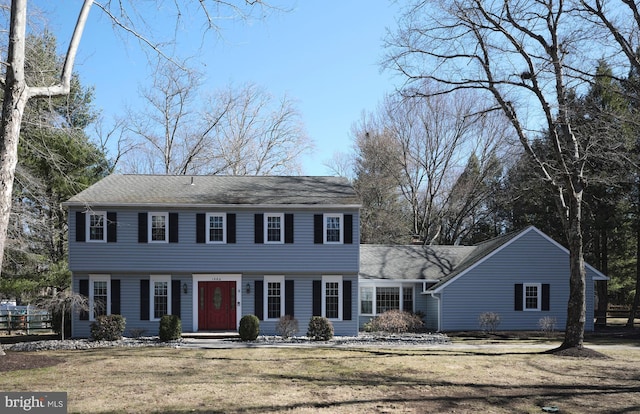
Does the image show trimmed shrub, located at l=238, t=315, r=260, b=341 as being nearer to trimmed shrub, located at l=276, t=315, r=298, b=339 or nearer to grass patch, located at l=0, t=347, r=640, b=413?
trimmed shrub, located at l=276, t=315, r=298, b=339

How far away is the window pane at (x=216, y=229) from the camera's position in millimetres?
24672

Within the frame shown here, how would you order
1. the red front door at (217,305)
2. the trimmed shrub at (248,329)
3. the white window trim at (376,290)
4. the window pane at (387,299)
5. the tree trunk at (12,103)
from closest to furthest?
the tree trunk at (12,103) < the trimmed shrub at (248,329) < the red front door at (217,305) < the white window trim at (376,290) < the window pane at (387,299)

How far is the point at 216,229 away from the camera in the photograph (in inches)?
971

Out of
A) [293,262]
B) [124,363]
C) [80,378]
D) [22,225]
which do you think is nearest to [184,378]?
[80,378]

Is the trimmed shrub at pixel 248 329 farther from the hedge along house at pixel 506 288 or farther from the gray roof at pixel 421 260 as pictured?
the gray roof at pixel 421 260

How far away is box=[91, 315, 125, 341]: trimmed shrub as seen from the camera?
21859mm

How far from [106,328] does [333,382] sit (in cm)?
1217

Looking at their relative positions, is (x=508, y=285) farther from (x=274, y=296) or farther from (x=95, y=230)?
(x=95, y=230)

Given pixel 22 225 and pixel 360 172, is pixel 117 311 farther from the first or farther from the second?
pixel 360 172

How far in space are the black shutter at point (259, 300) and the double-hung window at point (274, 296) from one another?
0.15 metres

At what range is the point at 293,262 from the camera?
24.6 m

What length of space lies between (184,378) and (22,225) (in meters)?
13.6

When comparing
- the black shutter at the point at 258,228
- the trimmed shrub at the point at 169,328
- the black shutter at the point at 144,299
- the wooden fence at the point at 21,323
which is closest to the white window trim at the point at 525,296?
the black shutter at the point at 258,228

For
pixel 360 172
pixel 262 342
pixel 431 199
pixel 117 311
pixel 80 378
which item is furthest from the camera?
pixel 360 172
